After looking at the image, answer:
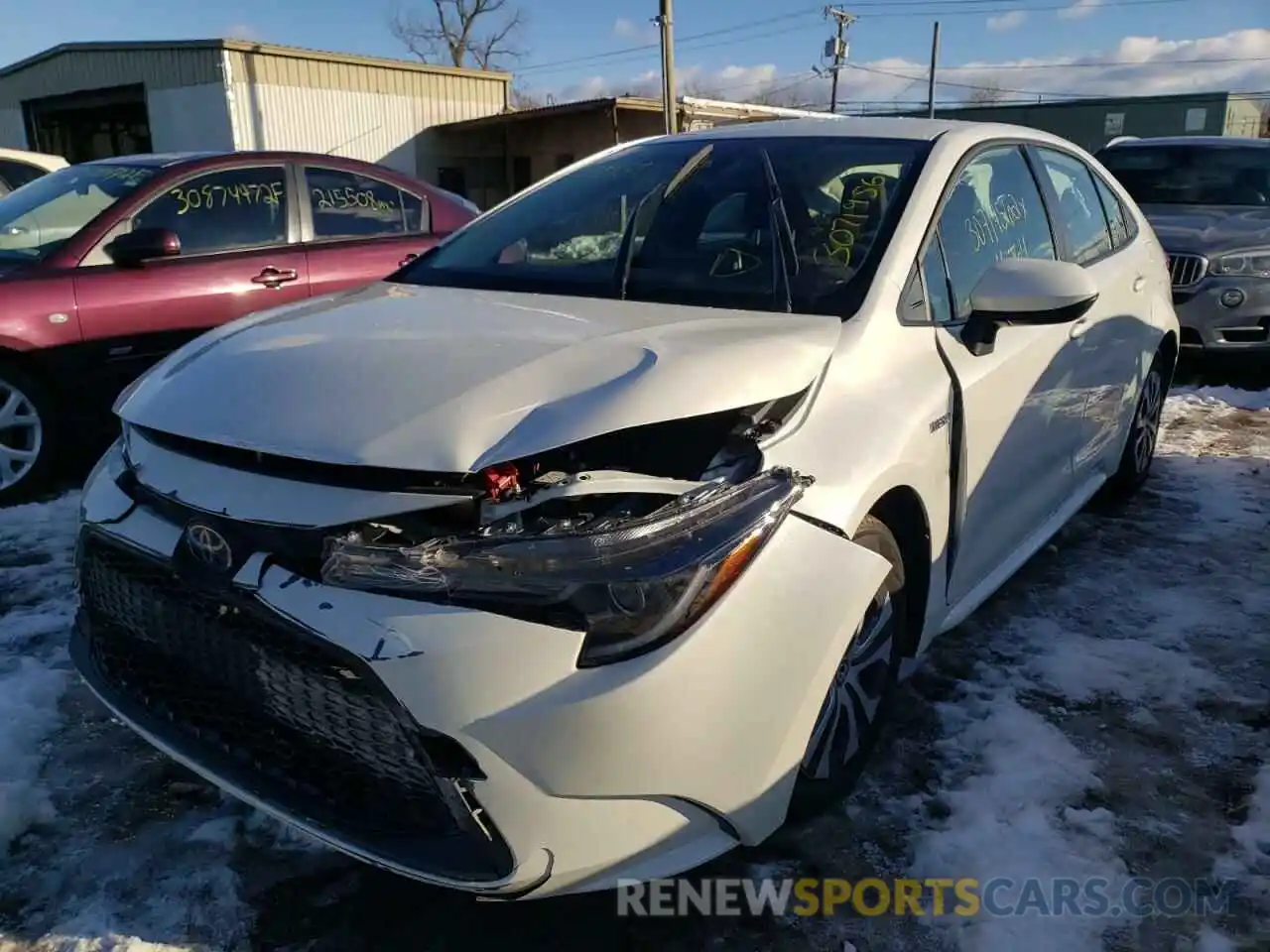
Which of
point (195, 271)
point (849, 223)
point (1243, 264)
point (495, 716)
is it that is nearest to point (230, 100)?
point (195, 271)

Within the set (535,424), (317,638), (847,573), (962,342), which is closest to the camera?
(317,638)

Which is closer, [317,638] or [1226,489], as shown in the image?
[317,638]

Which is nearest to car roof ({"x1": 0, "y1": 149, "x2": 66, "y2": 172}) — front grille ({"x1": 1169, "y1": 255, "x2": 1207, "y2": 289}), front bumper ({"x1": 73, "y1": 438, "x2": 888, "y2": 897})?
front bumper ({"x1": 73, "y1": 438, "x2": 888, "y2": 897})

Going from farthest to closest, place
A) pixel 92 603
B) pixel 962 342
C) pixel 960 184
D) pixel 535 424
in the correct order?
1. pixel 960 184
2. pixel 962 342
3. pixel 92 603
4. pixel 535 424

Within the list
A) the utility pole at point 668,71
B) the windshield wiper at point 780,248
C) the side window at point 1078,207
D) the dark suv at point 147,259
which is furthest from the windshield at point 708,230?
the utility pole at point 668,71

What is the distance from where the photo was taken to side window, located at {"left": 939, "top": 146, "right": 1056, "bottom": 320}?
9.09ft

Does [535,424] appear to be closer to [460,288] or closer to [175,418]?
[175,418]

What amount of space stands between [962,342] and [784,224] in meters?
0.59

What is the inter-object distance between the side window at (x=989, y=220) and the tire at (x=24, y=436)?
4.03 meters

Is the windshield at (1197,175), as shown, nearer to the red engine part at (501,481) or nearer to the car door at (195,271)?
the car door at (195,271)

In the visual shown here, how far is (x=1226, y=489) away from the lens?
484 cm

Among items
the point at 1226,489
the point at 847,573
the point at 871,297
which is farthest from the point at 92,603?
the point at 1226,489

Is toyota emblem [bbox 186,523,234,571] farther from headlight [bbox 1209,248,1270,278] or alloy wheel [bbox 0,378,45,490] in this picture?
headlight [bbox 1209,248,1270,278]

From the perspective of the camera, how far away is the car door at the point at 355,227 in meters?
5.45
